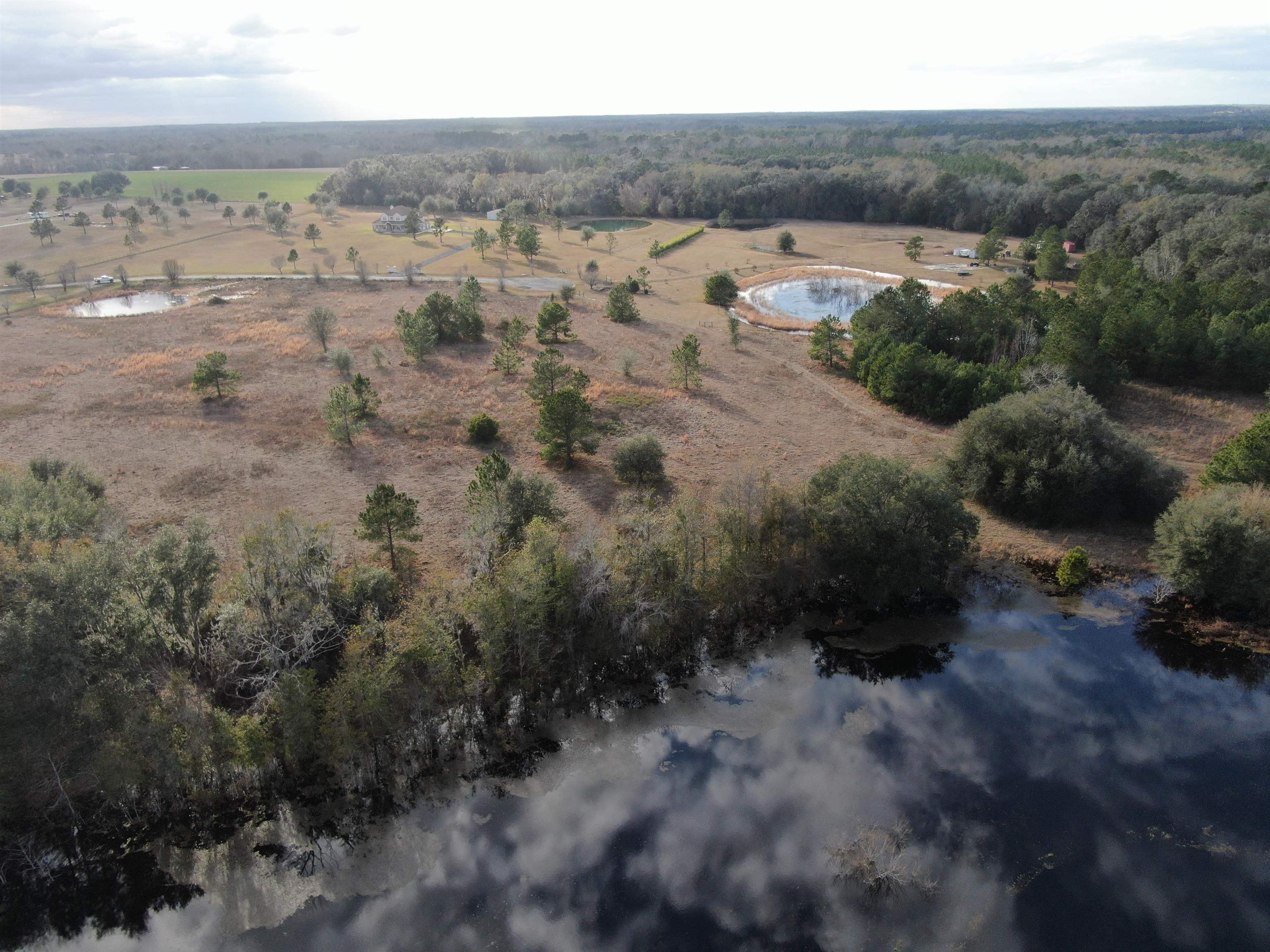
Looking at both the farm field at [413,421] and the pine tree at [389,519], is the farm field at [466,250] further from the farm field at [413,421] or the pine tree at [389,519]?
the pine tree at [389,519]

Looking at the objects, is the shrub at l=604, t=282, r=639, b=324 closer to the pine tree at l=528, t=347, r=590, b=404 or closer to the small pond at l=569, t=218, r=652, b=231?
the pine tree at l=528, t=347, r=590, b=404

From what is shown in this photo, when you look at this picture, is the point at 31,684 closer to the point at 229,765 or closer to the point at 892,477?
the point at 229,765

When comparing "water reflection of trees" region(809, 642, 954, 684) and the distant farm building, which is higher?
the distant farm building

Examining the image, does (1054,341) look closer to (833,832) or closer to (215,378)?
(833,832)

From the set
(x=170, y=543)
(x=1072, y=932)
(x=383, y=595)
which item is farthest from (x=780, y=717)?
(x=170, y=543)

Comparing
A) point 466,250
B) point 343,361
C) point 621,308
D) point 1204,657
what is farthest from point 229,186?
point 1204,657

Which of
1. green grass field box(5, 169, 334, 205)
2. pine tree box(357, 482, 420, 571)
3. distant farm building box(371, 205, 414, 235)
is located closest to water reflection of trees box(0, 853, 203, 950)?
pine tree box(357, 482, 420, 571)
